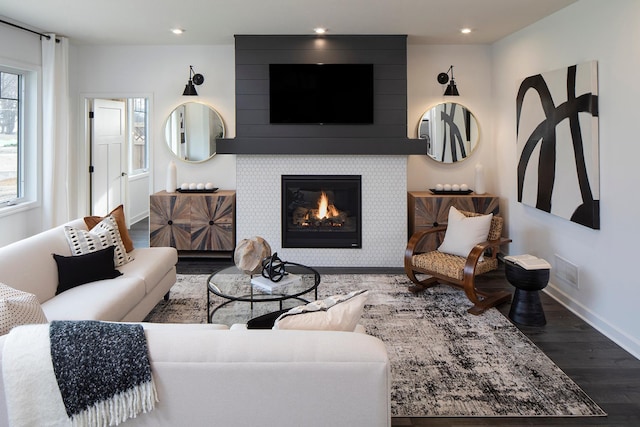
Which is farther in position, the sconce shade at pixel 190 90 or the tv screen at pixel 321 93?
the sconce shade at pixel 190 90

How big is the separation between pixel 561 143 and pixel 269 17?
112 inches

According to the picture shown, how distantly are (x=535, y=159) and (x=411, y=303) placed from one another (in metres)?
1.85

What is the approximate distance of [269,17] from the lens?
181 inches

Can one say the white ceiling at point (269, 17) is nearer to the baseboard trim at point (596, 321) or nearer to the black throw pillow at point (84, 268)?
the black throw pillow at point (84, 268)

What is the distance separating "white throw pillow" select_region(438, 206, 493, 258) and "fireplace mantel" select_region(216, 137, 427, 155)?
3.69ft

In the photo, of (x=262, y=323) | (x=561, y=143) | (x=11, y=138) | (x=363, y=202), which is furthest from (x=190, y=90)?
(x=561, y=143)

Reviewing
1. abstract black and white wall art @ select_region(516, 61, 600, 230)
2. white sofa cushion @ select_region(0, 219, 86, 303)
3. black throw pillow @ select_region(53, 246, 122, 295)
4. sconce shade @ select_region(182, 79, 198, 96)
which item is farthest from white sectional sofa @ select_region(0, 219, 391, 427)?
sconce shade @ select_region(182, 79, 198, 96)

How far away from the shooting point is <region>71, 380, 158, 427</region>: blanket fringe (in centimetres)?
161

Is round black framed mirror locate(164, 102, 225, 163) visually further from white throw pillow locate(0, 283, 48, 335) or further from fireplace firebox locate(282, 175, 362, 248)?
white throw pillow locate(0, 283, 48, 335)

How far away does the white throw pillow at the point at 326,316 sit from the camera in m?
1.95

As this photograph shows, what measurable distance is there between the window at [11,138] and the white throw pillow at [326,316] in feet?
14.6

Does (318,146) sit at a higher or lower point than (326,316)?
higher

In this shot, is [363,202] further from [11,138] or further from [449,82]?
[11,138]

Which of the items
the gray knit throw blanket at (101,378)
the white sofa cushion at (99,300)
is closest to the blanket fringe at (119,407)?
the gray knit throw blanket at (101,378)
